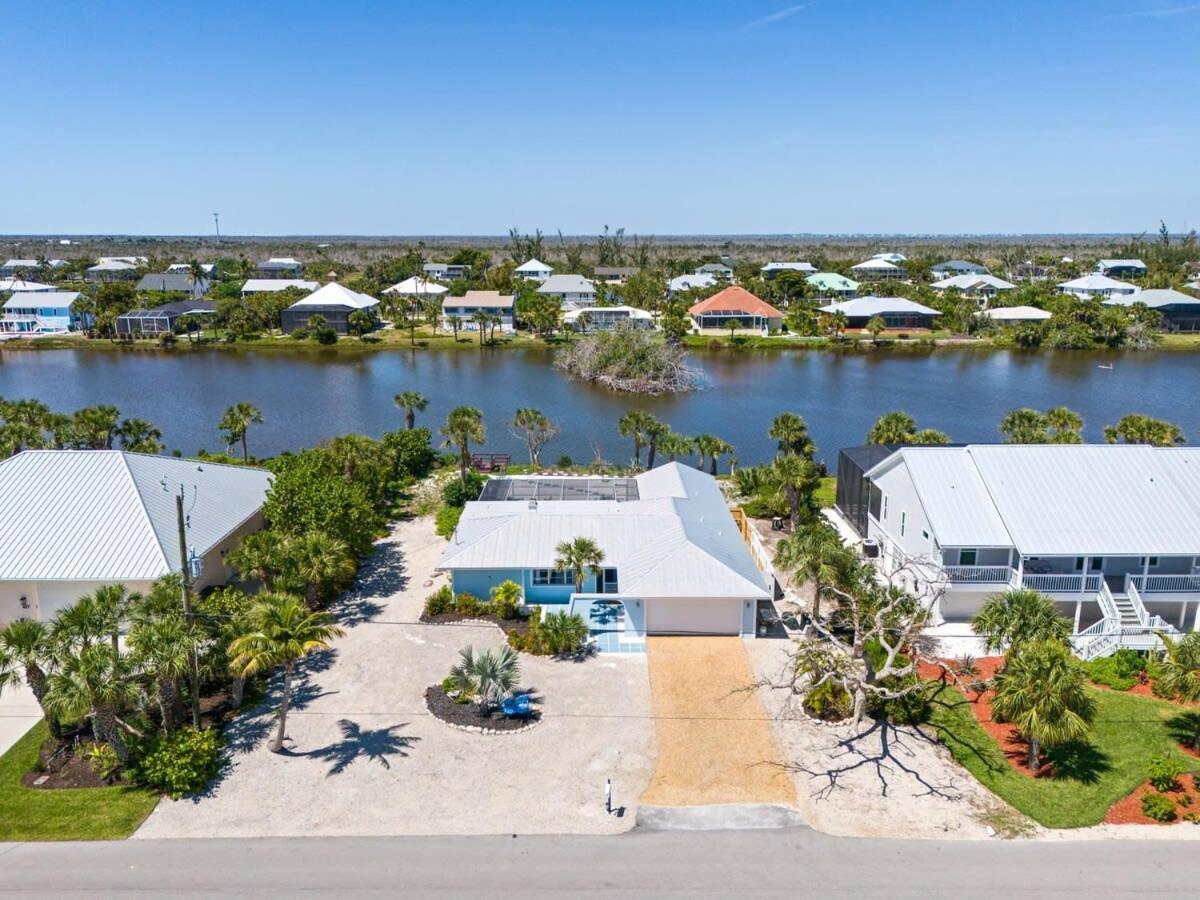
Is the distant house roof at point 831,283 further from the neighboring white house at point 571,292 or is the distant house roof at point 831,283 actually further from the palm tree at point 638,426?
the palm tree at point 638,426

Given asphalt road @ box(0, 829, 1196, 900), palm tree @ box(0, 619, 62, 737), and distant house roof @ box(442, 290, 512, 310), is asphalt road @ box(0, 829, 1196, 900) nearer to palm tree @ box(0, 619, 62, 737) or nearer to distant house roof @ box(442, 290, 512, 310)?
palm tree @ box(0, 619, 62, 737)

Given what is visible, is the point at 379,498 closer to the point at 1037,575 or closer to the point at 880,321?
the point at 1037,575

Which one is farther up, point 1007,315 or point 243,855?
point 1007,315

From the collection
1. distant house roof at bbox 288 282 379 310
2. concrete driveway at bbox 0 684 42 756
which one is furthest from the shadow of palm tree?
distant house roof at bbox 288 282 379 310

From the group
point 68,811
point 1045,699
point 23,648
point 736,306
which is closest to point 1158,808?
point 1045,699

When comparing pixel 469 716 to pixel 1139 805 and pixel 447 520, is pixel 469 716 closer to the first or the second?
pixel 447 520

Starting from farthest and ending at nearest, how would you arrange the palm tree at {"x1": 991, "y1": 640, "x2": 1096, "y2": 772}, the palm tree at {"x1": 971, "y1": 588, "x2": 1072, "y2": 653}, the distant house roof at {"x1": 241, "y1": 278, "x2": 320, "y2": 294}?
the distant house roof at {"x1": 241, "y1": 278, "x2": 320, "y2": 294} < the palm tree at {"x1": 971, "y1": 588, "x2": 1072, "y2": 653} < the palm tree at {"x1": 991, "y1": 640, "x2": 1096, "y2": 772}

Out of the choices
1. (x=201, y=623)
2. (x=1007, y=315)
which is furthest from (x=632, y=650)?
(x=1007, y=315)
